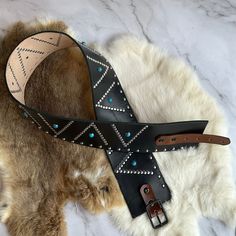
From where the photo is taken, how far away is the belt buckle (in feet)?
2.97

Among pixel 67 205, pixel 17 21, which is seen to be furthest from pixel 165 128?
pixel 17 21

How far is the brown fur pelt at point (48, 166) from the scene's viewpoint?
0.93 meters

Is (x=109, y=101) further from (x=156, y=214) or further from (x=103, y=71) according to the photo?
(x=156, y=214)

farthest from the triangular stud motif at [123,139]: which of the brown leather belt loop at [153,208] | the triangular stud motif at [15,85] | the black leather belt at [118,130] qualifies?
the triangular stud motif at [15,85]

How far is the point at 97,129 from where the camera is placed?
878 mm

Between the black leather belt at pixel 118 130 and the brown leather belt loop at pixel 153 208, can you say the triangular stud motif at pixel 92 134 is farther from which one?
the brown leather belt loop at pixel 153 208

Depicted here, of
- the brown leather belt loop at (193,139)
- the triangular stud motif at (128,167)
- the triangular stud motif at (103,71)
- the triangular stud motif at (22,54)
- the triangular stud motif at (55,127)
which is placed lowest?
the triangular stud motif at (128,167)

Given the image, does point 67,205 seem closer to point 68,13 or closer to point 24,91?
point 24,91

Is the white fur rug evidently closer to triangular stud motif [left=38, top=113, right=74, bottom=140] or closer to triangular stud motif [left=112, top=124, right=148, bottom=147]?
triangular stud motif [left=112, top=124, right=148, bottom=147]

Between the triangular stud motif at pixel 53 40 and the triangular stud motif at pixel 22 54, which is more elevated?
the triangular stud motif at pixel 53 40

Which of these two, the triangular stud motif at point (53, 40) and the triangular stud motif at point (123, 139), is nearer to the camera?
the triangular stud motif at point (123, 139)

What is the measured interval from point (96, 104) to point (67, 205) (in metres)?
0.25

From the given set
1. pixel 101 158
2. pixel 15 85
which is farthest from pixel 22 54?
pixel 101 158

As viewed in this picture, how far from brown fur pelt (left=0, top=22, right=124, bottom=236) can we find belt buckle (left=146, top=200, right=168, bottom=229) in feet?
0.23
